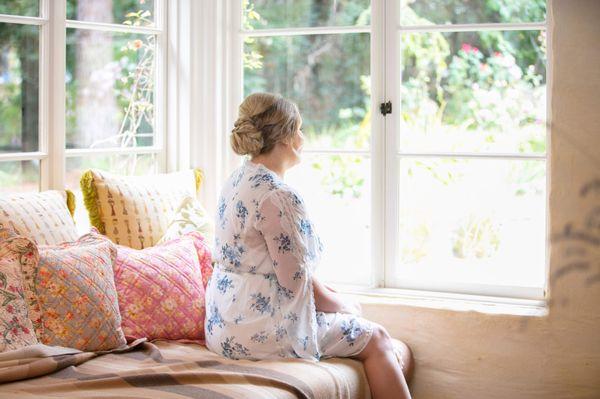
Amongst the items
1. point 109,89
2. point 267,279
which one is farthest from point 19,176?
point 267,279

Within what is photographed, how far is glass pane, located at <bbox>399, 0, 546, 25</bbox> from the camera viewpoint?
3.72m

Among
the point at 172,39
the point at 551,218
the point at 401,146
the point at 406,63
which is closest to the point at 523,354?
the point at 551,218

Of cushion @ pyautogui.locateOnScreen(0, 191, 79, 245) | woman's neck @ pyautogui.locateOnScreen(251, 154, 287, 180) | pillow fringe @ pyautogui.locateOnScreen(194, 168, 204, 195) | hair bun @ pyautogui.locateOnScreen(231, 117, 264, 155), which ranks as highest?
hair bun @ pyautogui.locateOnScreen(231, 117, 264, 155)

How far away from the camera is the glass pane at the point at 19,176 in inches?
137

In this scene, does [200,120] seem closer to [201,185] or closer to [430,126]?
[201,185]

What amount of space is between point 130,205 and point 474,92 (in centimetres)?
153

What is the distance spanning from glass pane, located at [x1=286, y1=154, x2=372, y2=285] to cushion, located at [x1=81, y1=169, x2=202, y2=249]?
0.57 metres

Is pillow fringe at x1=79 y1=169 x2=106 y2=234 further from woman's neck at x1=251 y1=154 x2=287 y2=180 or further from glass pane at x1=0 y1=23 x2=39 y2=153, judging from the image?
woman's neck at x1=251 y1=154 x2=287 y2=180

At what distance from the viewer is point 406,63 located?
3.91 metres

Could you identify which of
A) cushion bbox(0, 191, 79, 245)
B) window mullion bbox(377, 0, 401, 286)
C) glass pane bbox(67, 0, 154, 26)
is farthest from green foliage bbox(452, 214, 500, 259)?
glass pane bbox(67, 0, 154, 26)

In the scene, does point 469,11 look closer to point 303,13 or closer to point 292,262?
point 303,13

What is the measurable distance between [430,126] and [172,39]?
1.29m

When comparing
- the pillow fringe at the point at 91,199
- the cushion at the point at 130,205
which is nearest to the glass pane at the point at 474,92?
the cushion at the point at 130,205

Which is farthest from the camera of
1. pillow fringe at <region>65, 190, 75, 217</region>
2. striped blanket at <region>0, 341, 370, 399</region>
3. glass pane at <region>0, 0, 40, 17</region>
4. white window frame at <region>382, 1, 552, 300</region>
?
white window frame at <region>382, 1, 552, 300</region>
